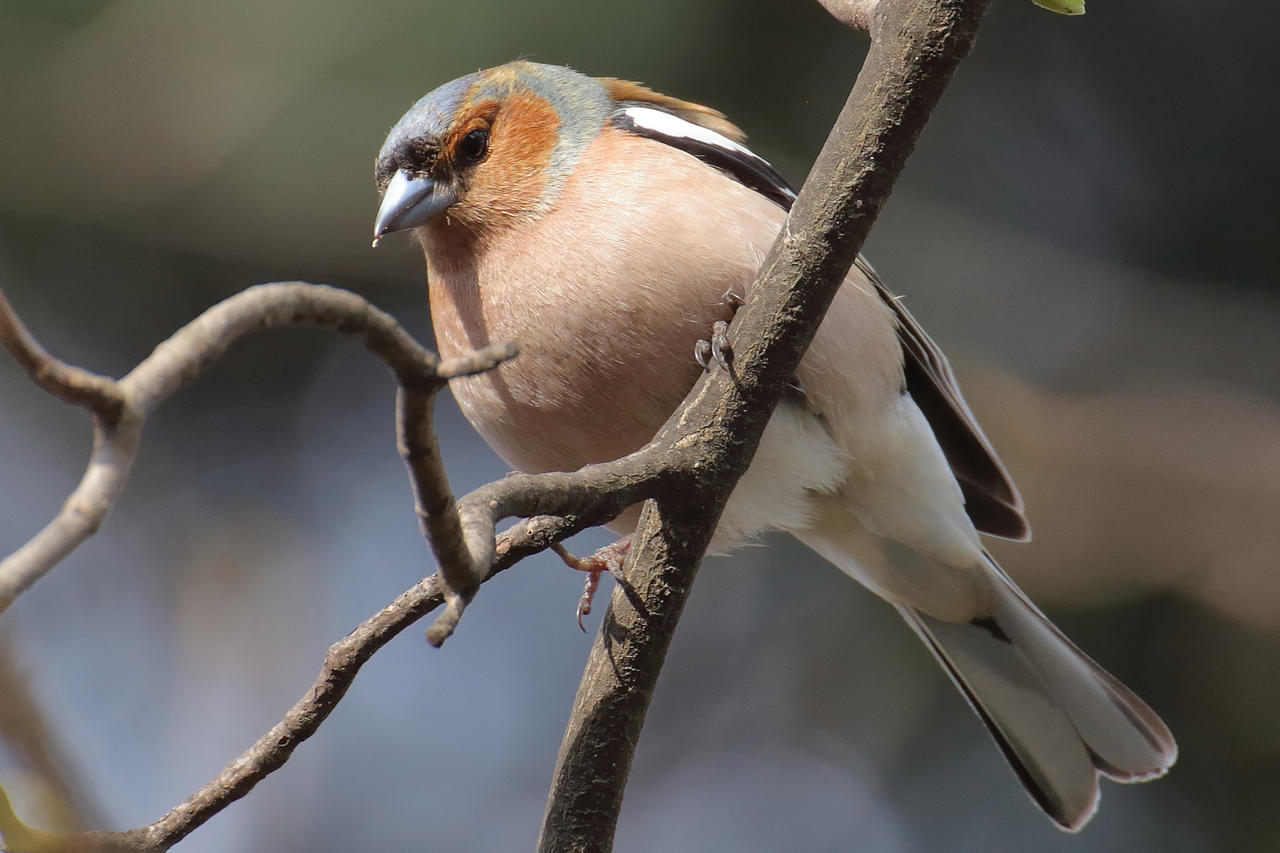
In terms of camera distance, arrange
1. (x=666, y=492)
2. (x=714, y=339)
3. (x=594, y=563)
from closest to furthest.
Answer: (x=666, y=492), (x=714, y=339), (x=594, y=563)

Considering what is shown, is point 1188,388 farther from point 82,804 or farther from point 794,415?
point 82,804

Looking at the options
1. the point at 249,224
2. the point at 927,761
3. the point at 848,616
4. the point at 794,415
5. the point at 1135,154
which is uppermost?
the point at 1135,154

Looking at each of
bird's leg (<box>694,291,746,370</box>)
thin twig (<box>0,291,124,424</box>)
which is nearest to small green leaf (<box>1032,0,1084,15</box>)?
bird's leg (<box>694,291,746,370</box>)

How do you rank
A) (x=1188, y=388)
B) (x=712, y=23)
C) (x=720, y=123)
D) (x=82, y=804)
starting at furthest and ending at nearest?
(x=712, y=23)
(x=1188, y=388)
(x=720, y=123)
(x=82, y=804)

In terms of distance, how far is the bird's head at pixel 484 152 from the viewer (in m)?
3.12

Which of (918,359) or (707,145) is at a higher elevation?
(707,145)

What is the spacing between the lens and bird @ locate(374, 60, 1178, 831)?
2801mm

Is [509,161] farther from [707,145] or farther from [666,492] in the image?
[666,492]

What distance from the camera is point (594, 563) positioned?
9.05 feet

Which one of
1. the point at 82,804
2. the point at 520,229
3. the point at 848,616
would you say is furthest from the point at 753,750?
the point at 82,804

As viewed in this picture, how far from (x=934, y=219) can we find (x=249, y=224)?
3.22 metres

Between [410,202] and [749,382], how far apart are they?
138 centimetres

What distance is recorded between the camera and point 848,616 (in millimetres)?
5695

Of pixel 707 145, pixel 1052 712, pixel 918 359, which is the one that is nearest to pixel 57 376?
pixel 707 145
